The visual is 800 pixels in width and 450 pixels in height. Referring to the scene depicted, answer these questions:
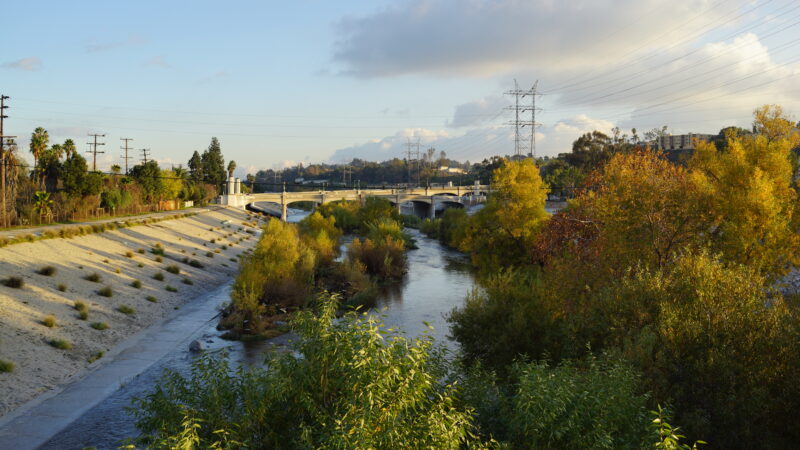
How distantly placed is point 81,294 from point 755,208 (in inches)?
1539

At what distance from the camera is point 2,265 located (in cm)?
3644

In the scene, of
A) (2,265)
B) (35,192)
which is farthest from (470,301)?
(35,192)

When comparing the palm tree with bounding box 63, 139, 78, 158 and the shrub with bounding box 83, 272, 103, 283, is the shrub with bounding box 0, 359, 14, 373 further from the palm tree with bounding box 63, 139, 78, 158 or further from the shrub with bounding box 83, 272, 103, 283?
the palm tree with bounding box 63, 139, 78, 158

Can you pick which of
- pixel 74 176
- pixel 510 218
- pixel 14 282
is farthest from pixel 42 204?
pixel 510 218

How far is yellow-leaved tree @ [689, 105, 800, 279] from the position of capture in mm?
26922

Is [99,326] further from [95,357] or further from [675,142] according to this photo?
[675,142]

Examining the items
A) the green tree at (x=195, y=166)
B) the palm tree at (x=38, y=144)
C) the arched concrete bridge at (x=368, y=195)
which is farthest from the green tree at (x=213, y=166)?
the palm tree at (x=38, y=144)

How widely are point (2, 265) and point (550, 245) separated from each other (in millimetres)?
34137

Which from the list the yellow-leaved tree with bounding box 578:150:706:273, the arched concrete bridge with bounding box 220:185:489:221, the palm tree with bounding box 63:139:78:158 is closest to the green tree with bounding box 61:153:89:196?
the palm tree with bounding box 63:139:78:158

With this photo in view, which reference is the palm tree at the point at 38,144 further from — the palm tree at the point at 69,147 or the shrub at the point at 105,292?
the shrub at the point at 105,292

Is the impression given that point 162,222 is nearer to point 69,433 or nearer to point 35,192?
point 35,192

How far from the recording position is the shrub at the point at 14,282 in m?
33.7

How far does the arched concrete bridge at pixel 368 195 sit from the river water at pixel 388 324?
41.4 metres

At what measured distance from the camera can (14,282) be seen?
33.9 m
